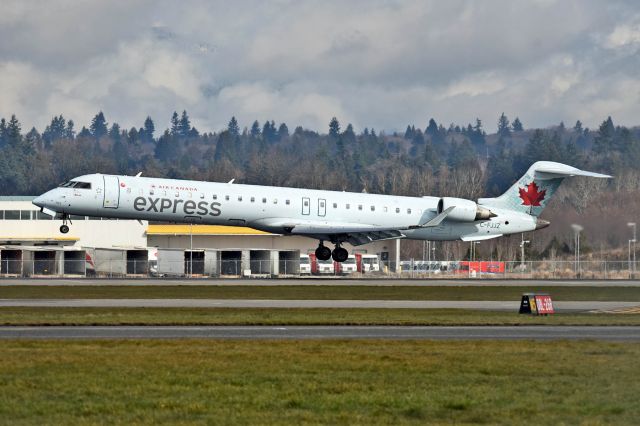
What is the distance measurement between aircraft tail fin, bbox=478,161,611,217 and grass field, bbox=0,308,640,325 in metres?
24.4

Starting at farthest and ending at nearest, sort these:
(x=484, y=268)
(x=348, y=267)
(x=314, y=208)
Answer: (x=348, y=267) < (x=484, y=268) < (x=314, y=208)

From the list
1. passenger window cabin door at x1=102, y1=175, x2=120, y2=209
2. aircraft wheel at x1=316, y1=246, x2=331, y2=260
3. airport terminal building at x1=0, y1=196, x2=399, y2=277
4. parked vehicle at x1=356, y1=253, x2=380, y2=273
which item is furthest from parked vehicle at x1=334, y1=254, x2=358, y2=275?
passenger window cabin door at x1=102, y1=175, x2=120, y2=209

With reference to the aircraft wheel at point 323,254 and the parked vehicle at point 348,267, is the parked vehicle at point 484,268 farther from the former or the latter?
the aircraft wheel at point 323,254

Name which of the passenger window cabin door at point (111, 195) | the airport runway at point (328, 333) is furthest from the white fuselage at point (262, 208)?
the airport runway at point (328, 333)

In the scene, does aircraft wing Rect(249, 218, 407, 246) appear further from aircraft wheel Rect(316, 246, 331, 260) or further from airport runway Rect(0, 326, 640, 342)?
airport runway Rect(0, 326, 640, 342)

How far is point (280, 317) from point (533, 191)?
3388cm

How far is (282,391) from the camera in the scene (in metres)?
19.4

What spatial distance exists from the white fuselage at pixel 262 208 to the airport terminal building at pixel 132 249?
1105 inches

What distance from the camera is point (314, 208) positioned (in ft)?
204

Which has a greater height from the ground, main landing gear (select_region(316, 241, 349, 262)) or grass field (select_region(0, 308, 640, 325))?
main landing gear (select_region(316, 241, 349, 262))

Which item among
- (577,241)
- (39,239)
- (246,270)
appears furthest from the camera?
(39,239)

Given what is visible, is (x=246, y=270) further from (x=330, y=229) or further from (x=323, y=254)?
(x=330, y=229)

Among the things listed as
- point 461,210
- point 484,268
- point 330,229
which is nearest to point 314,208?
point 330,229

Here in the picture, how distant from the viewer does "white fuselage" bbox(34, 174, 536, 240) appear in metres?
56.6
